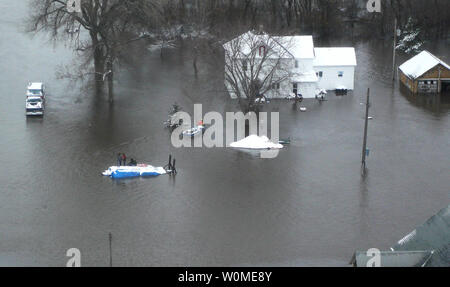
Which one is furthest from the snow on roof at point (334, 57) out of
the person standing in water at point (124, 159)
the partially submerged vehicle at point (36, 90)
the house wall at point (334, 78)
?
the person standing in water at point (124, 159)

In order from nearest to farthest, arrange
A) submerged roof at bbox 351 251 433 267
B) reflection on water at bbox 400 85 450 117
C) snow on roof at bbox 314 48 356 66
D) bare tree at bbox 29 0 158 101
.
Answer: submerged roof at bbox 351 251 433 267 → reflection on water at bbox 400 85 450 117 → bare tree at bbox 29 0 158 101 → snow on roof at bbox 314 48 356 66

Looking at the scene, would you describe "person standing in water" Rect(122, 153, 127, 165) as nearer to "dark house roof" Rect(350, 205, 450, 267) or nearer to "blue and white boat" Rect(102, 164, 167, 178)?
"blue and white boat" Rect(102, 164, 167, 178)

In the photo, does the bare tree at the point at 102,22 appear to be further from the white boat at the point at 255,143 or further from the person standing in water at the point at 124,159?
the person standing in water at the point at 124,159

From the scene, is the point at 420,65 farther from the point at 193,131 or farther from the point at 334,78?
the point at 193,131

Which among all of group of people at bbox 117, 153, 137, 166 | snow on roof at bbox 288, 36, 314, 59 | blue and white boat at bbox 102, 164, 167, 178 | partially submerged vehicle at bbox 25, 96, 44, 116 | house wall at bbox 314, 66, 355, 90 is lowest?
blue and white boat at bbox 102, 164, 167, 178

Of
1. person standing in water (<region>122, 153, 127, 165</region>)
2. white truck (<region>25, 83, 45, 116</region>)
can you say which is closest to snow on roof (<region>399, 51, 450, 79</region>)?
person standing in water (<region>122, 153, 127, 165</region>)

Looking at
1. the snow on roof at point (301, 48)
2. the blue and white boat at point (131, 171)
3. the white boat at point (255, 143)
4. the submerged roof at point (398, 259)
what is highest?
the snow on roof at point (301, 48)

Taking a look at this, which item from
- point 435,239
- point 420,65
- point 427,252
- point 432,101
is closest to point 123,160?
point 435,239
